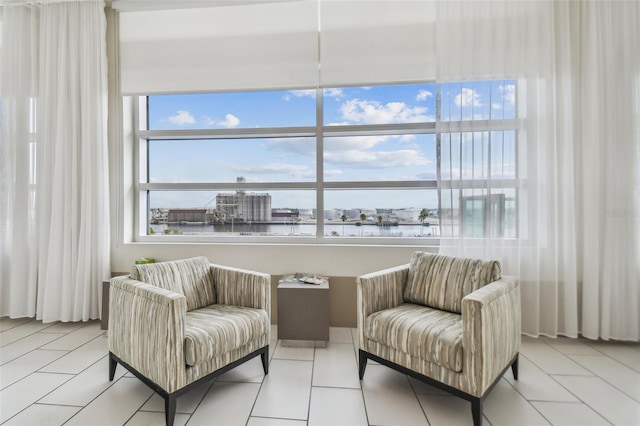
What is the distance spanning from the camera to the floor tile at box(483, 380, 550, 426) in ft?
5.36

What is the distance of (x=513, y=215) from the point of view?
2652 millimetres

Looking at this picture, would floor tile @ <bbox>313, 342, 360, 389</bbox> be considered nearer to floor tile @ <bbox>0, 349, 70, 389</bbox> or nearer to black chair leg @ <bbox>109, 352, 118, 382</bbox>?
black chair leg @ <bbox>109, 352, 118, 382</bbox>

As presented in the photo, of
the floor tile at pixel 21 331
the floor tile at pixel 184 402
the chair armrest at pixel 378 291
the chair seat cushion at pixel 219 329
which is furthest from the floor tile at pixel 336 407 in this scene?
the floor tile at pixel 21 331

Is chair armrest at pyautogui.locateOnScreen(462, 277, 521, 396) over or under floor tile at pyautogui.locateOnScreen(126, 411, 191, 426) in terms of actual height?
over

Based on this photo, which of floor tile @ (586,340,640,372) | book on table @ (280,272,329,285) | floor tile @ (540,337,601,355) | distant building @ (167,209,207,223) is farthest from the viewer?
distant building @ (167,209,207,223)

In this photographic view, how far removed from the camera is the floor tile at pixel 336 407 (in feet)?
5.35

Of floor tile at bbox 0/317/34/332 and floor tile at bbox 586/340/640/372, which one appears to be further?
floor tile at bbox 0/317/34/332

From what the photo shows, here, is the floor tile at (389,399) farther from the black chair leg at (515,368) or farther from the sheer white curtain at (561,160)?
the sheer white curtain at (561,160)

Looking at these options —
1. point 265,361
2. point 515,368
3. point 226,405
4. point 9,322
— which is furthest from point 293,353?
point 9,322

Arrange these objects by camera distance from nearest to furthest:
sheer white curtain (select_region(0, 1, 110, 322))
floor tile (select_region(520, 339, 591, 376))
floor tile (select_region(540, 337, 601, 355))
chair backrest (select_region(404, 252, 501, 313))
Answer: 1. chair backrest (select_region(404, 252, 501, 313))
2. floor tile (select_region(520, 339, 591, 376))
3. floor tile (select_region(540, 337, 601, 355))
4. sheer white curtain (select_region(0, 1, 110, 322))

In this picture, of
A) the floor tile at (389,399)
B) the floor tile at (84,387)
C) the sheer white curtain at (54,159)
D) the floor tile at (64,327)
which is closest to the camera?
the floor tile at (389,399)

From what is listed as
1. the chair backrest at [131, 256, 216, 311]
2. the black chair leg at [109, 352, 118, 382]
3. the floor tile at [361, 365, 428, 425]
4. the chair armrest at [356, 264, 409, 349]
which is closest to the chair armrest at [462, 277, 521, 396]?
the floor tile at [361, 365, 428, 425]

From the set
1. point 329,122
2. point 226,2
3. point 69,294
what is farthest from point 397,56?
point 69,294

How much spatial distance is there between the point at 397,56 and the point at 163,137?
2510mm
